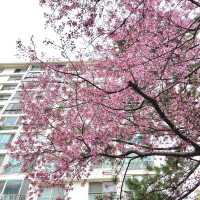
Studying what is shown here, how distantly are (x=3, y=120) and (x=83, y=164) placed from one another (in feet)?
69.7

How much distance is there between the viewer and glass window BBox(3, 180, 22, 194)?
21072 mm

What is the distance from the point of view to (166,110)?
957 cm

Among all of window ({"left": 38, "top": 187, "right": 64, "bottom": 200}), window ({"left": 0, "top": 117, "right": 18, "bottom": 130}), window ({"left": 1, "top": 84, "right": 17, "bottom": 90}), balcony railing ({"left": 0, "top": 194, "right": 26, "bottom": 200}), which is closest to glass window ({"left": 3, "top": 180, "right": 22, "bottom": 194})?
balcony railing ({"left": 0, "top": 194, "right": 26, "bottom": 200})

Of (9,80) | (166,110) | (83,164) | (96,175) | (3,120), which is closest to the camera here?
(83,164)

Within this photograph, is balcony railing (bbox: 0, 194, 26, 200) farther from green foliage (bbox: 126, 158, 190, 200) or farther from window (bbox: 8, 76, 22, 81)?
window (bbox: 8, 76, 22, 81)

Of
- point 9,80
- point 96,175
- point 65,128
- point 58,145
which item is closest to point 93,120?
point 65,128

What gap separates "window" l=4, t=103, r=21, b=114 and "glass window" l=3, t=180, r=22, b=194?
9.16m

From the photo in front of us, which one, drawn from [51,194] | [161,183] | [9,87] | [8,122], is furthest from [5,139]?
[161,183]

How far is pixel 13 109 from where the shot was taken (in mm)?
30328

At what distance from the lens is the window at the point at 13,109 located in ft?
98.2

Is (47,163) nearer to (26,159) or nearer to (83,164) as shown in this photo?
(26,159)

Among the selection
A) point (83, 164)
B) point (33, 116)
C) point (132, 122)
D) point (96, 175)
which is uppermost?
point (96, 175)

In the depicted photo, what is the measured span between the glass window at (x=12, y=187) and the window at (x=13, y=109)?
9.16m

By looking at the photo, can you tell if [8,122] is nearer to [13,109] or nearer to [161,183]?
[13,109]
